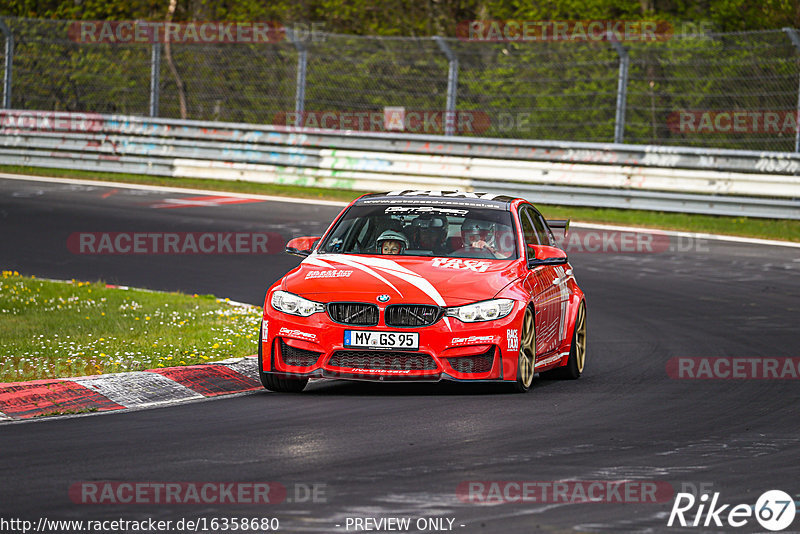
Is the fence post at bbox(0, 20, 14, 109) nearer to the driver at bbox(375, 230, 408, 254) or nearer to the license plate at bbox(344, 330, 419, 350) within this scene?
the driver at bbox(375, 230, 408, 254)

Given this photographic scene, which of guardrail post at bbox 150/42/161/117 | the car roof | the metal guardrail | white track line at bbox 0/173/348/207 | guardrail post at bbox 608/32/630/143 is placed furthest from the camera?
guardrail post at bbox 150/42/161/117

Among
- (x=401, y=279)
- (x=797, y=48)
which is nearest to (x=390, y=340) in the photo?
(x=401, y=279)

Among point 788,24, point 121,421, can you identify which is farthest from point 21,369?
point 788,24

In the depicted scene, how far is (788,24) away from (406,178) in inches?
388

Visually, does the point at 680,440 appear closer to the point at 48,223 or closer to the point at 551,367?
the point at 551,367

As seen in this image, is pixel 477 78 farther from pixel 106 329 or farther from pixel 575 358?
pixel 575 358

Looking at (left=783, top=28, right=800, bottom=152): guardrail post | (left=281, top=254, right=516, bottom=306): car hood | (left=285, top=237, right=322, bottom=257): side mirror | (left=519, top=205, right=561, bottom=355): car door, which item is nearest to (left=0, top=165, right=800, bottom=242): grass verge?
(left=783, top=28, right=800, bottom=152): guardrail post

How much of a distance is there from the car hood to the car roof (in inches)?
33.5

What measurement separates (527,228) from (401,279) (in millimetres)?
1889

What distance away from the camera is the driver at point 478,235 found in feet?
34.0

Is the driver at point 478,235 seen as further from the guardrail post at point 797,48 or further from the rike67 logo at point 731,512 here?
the guardrail post at point 797,48

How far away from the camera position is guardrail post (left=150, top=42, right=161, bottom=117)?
26.3 m

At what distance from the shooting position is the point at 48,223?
20156 millimetres

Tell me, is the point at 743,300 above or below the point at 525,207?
below
